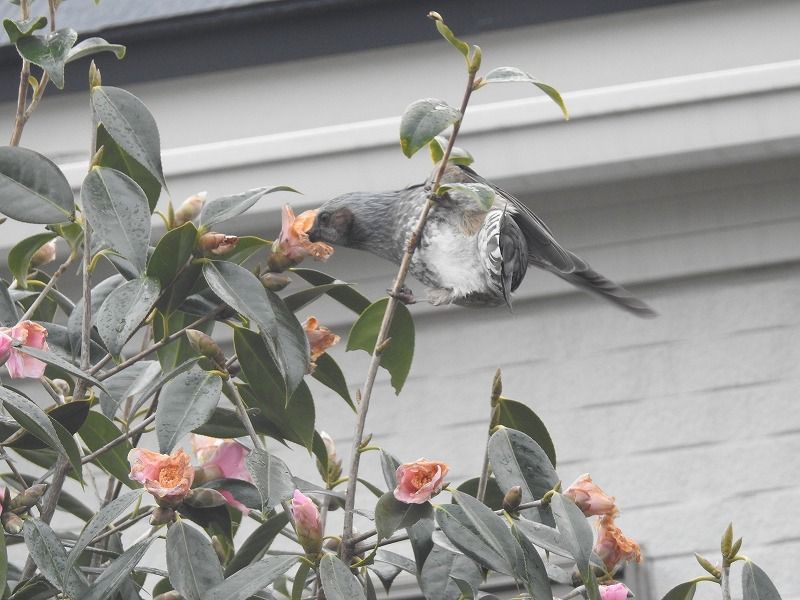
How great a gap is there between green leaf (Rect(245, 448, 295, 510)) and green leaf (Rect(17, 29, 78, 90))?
0.59 meters

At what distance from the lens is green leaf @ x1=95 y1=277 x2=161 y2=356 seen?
1.59 metres

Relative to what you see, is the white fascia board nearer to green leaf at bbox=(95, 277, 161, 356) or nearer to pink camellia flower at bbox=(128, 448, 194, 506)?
green leaf at bbox=(95, 277, 161, 356)

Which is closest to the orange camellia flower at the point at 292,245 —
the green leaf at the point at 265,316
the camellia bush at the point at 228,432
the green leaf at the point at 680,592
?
the camellia bush at the point at 228,432

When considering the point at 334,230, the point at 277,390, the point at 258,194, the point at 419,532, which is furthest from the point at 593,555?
the point at 334,230

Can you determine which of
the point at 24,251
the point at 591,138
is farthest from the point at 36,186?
the point at 591,138

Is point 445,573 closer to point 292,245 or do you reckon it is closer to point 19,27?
point 292,245

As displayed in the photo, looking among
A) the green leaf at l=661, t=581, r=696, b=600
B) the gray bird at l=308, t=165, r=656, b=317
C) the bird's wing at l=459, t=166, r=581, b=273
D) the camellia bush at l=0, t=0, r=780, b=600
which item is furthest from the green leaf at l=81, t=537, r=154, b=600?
the bird's wing at l=459, t=166, r=581, b=273

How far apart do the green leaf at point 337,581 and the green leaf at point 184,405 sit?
236 millimetres

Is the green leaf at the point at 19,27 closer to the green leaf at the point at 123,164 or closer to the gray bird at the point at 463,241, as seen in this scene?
the green leaf at the point at 123,164

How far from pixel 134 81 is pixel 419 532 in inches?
82.9

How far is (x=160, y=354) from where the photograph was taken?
2.02 m

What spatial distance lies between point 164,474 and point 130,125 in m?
0.47

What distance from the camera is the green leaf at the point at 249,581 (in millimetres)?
1498

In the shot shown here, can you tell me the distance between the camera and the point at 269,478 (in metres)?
1.56
